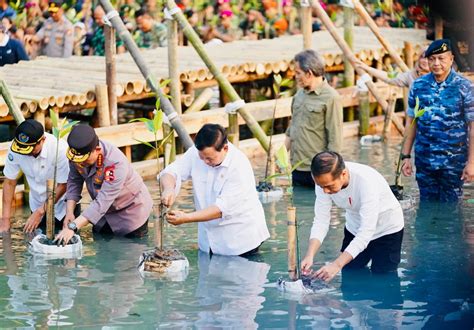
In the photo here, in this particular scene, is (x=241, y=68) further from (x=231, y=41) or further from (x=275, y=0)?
(x=275, y=0)

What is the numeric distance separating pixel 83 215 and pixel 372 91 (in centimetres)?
645

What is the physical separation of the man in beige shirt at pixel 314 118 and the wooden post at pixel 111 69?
235cm

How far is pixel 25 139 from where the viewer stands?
10391mm

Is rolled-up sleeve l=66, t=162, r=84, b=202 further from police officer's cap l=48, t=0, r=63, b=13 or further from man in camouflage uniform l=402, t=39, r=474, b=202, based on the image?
police officer's cap l=48, t=0, r=63, b=13

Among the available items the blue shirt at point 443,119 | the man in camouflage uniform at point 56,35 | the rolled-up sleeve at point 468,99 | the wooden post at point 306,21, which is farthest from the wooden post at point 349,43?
the rolled-up sleeve at point 468,99

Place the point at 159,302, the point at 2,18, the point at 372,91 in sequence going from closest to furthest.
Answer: the point at 159,302 → the point at 372,91 → the point at 2,18

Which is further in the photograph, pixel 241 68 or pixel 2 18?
pixel 2 18

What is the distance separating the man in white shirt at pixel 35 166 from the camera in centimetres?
1040

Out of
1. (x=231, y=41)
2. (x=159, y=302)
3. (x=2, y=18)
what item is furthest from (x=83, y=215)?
(x=231, y=41)

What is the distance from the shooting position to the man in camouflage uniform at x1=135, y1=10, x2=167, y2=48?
1911 centimetres

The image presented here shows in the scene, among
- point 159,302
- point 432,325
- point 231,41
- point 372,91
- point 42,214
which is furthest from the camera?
point 231,41

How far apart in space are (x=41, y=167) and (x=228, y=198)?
6.66 ft

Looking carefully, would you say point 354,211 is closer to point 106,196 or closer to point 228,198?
point 228,198

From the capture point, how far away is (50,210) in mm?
10211
